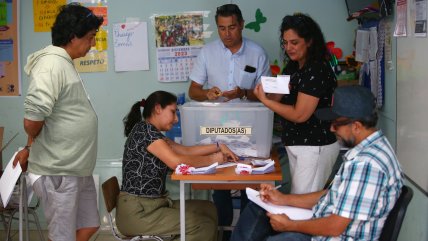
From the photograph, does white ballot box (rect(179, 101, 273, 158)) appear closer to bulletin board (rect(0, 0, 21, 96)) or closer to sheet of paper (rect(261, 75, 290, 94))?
sheet of paper (rect(261, 75, 290, 94))

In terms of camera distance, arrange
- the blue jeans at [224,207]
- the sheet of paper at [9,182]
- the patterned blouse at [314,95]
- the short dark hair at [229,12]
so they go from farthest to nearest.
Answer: the blue jeans at [224,207]
the short dark hair at [229,12]
the patterned blouse at [314,95]
the sheet of paper at [9,182]

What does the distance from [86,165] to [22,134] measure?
1.93 m

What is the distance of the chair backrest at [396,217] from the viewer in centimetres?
190

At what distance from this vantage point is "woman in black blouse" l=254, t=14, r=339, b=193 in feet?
9.11

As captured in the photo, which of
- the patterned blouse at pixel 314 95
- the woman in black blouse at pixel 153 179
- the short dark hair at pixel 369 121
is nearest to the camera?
the short dark hair at pixel 369 121

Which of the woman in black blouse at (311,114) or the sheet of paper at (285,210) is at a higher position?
the woman in black blouse at (311,114)

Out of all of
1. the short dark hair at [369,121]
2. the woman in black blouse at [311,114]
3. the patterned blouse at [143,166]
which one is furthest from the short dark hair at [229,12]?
the short dark hair at [369,121]

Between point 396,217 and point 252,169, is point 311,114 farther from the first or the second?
point 396,217

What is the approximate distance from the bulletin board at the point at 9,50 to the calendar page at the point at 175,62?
3.70 ft

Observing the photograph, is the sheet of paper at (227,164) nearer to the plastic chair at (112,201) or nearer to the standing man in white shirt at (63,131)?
the plastic chair at (112,201)

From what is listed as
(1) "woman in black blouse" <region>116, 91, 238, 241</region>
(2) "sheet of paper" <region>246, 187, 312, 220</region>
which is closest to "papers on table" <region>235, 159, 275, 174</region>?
(1) "woman in black blouse" <region>116, 91, 238, 241</region>

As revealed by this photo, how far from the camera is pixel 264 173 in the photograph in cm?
285

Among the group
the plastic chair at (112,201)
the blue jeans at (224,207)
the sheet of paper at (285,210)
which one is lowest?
the blue jeans at (224,207)

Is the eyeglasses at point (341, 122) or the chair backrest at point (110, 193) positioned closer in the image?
the eyeglasses at point (341, 122)
